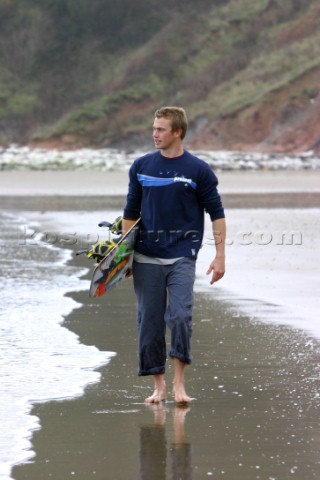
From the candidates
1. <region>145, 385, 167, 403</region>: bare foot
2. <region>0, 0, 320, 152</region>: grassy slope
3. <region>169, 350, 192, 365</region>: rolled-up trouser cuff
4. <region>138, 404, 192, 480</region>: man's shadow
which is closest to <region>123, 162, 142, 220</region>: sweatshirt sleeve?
<region>169, 350, 192, 365</region>: rolled-up trouser cuff

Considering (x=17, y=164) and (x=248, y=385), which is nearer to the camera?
(x=248, y=385)

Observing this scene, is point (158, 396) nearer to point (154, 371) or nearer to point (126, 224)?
point (154, 371)

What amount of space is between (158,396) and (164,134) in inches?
54.4

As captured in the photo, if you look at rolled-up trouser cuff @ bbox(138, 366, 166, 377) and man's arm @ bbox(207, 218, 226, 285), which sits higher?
man's arm @ bbox(207, 218, 226, 285)

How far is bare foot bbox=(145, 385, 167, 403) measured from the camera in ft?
20.6

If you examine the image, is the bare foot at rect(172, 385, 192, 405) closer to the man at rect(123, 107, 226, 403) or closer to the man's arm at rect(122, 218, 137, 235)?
the man at rect(123, 107, 226, 403)

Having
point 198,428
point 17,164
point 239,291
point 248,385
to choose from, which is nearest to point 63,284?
point 239,291

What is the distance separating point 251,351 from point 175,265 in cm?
168

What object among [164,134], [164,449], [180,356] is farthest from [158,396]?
[164,134]

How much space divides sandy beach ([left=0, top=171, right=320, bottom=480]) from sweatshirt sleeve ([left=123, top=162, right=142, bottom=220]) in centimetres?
98

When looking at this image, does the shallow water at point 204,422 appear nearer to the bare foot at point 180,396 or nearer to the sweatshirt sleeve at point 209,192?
the bare foot at point 180,396

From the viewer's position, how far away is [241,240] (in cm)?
1652

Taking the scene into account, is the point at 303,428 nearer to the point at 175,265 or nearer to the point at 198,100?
the point at 175,265

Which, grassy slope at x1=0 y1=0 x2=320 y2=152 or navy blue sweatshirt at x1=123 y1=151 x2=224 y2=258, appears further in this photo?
grassy slope at x1=0 y1=0 x2=320 y2=152
